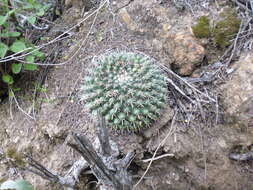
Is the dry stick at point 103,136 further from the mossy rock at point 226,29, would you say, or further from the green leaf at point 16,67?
the mossy rock at point 226,29

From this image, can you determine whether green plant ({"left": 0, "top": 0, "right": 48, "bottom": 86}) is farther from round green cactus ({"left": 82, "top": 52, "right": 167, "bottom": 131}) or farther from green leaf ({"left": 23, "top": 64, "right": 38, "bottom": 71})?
round green cactus ({"left": 82, "top": 52, "right": 167, "bottom": 131})

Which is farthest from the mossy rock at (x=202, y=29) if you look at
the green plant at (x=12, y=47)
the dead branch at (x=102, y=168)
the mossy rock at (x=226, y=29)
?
the green plant at (x=12, y=47)

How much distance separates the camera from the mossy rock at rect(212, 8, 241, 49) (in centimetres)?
232

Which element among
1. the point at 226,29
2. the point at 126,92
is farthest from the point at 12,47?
the point at 226,29

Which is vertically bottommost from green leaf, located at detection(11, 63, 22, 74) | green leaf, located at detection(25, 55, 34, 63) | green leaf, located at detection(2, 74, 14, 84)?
green leaf, located at detection(2, 74, 14, 84)

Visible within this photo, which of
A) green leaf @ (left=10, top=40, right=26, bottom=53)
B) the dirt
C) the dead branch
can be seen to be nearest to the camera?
Result: the dead branch

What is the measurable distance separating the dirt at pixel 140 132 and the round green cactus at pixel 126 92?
199 millimetres

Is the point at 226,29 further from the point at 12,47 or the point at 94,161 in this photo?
the point at 12,47

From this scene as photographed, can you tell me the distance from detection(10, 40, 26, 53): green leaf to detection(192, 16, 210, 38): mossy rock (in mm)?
1555

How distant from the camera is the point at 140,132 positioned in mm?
2121

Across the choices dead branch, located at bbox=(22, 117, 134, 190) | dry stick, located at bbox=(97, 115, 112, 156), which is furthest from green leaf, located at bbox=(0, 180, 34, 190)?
dry stick, located at bbox=(97, 115, 112, 156)

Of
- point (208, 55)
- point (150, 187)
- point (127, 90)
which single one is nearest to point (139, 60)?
point (127, 90)

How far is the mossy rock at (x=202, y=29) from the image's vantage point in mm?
2367

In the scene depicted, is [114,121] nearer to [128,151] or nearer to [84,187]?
[128,151]
